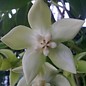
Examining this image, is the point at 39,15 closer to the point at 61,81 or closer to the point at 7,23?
the point at 61,81

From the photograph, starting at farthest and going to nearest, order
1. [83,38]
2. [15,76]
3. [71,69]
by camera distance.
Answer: [83,38] → [15,76] → [71,69]

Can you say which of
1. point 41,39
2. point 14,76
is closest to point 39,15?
point 41,39

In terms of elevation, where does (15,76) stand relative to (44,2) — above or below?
below

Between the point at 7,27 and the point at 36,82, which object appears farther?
A: the point at 7,27

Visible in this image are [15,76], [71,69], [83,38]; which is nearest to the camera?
[71,69]

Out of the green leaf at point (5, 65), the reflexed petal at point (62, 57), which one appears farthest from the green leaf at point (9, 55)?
the reflexed petal at point (62, 57)

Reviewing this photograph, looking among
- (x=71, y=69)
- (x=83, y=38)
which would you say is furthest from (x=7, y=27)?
(x=71, y=69)

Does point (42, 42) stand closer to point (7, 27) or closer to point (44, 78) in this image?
point (44, 78)

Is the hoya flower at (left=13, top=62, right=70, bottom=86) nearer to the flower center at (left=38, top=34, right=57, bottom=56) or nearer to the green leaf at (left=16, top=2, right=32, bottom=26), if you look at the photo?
the flower center at (left=38, top=34, right=57, bottom=56)
